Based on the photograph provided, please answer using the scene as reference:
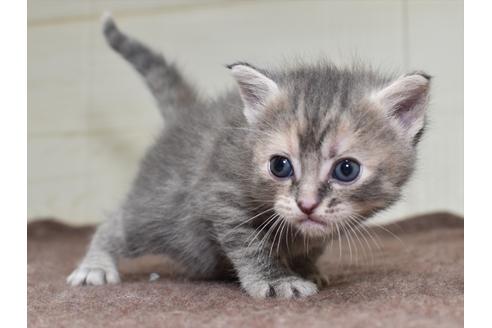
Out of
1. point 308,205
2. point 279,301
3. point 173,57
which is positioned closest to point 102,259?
point 279,301

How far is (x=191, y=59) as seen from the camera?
307 cm

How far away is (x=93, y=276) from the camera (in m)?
1.85

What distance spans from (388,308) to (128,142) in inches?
83.3

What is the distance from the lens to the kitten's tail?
2207 mm

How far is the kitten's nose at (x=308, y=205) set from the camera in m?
1.41

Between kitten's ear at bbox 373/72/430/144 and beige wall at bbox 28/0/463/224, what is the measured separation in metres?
1.21

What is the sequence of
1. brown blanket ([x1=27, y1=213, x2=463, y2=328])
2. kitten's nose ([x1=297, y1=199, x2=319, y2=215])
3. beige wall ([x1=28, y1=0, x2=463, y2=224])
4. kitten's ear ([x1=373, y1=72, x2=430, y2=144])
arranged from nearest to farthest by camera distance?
brown blanket ([x1=27, y1=213, x2=463, y2=328]) < kitten's nose ([x1=297, y1=199, x2=319, y2=215]) < kitten's ear ([x1=373, y1=72, x2=430, y2=144]) < beige wall ([x1=28, y1=0, x2=463, y2=224])

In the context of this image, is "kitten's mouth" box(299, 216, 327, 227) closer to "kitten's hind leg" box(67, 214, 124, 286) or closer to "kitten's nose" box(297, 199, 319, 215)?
"kitten's nose" box(297, 199, 319, 215)

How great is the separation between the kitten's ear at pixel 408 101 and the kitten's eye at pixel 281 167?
0.28 metres

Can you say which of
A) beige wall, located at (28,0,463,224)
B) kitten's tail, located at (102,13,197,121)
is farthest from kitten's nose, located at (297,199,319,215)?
beige wall, located at (28,0,463,224)

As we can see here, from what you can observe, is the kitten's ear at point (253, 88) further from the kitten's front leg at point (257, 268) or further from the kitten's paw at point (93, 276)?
the kitten's paw at point (93, 276)

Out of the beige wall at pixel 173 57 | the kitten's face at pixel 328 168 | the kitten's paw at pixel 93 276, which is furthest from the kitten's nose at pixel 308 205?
the beige wall at pixel 173 57
